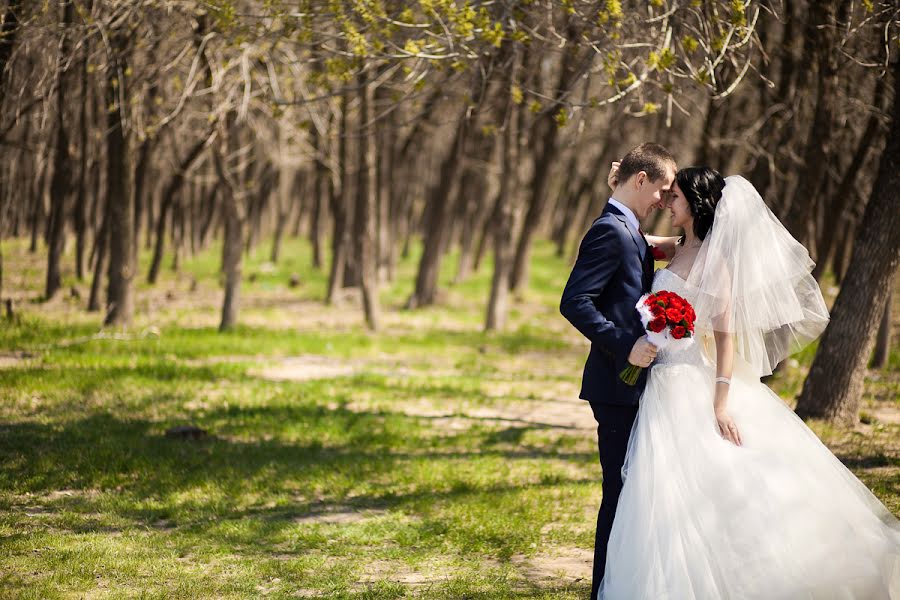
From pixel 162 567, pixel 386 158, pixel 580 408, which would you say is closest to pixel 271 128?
pixel 386 158

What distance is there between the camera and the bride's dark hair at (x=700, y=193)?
16.3ft

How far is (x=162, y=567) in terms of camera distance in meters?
5.78

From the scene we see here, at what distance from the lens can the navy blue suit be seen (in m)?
4.56

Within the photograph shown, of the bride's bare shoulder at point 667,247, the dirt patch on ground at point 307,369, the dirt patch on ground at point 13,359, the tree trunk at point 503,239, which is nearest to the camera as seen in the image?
the bride's bare shoulder at point 667,247

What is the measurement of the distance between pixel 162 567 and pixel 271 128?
49.3 ft

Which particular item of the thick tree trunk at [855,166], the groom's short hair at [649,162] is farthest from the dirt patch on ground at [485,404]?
the groom's short hair at [649,162]

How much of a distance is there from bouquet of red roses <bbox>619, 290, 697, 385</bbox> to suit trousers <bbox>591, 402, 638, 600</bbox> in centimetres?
36

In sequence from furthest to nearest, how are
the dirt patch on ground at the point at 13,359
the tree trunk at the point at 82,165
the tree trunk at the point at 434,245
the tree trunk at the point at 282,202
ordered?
the tree trunk at the point at 282,202 → the tree trunk at the point at 434,245 → the tree trunk at the point at 82,165 → the dirt patch on ground at the point at 13,359

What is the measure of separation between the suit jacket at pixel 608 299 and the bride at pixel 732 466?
260 mm

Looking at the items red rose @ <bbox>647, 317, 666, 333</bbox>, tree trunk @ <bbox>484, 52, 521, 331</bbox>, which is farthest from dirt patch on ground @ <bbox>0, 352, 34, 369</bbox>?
red rose @ <bbox>647, 317, 666, 333</bbox>

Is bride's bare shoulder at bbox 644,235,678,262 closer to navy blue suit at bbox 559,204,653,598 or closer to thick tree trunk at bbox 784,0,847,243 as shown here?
navy blue suit at bbox 559,204,653,598

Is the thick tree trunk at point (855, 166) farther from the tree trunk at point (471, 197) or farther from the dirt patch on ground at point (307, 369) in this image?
the tree trunk at point (471, 197)

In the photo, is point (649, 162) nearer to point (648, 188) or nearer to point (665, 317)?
point (648, 188)

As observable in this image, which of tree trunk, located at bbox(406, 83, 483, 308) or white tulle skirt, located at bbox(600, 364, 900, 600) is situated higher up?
tree trunk, located at bbox(406, 83, 483, 308)
